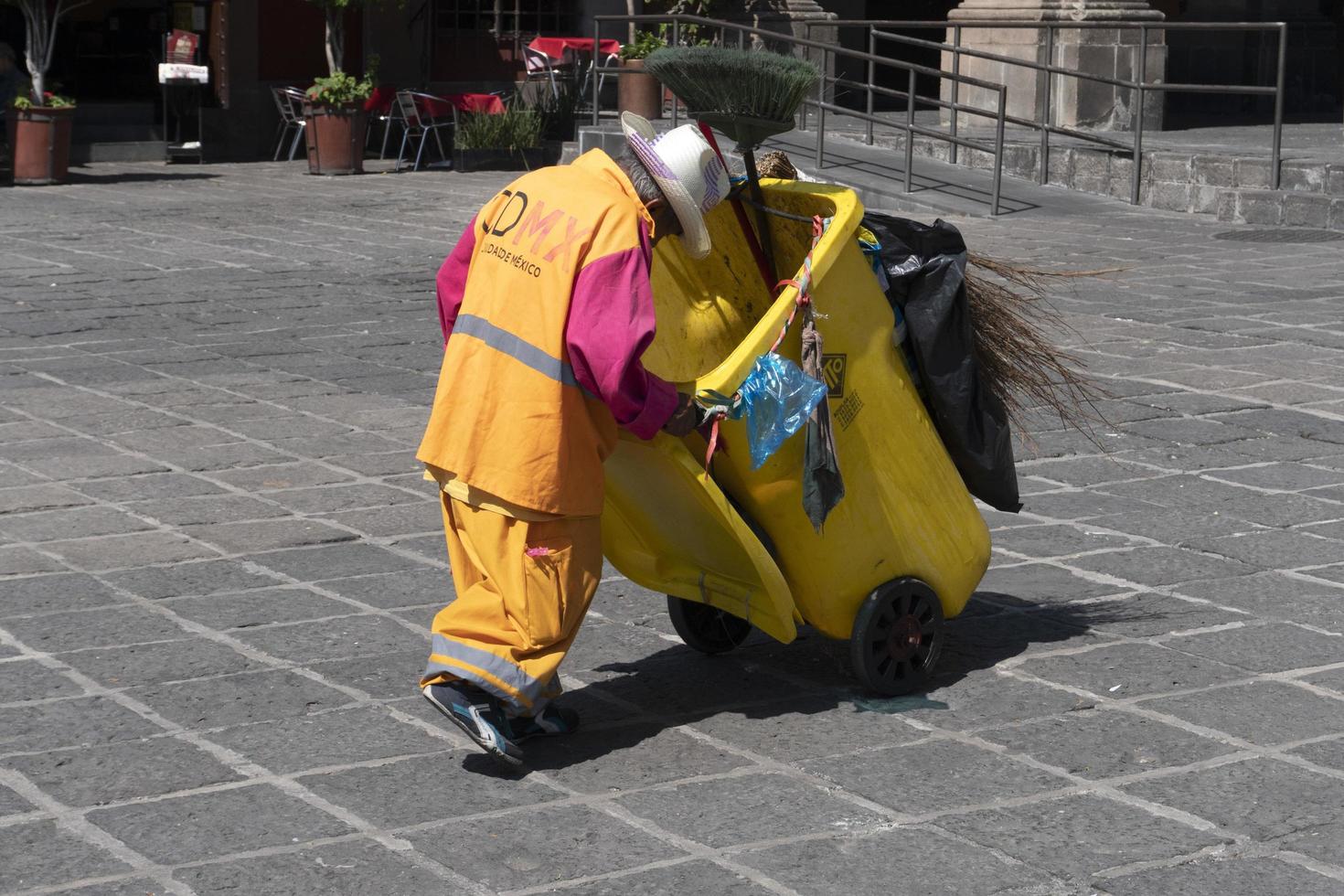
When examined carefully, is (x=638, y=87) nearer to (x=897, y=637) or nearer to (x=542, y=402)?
(x=897, y=637)

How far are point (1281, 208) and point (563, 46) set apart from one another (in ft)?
28.9

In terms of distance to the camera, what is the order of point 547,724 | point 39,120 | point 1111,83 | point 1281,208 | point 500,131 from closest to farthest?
point 547,724
point 1281,208
point 1111,83
point 39,120
point 500,131

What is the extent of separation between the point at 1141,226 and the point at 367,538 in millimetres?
9205

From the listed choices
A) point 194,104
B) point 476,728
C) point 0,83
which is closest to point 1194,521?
point 476,728

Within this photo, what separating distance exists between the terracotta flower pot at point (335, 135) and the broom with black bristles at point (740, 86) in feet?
46.9

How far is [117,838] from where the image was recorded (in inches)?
139

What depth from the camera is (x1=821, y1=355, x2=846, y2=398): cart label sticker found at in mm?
4258

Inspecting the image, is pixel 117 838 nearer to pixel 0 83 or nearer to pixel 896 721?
pixel 896 721

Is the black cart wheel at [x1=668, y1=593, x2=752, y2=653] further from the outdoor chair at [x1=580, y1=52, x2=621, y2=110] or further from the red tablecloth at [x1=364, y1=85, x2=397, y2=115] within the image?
the red tablecloth at [x1=364, y1=85, x2=397, y2=115]

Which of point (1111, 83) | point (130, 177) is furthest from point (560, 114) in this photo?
point (1111, 83)

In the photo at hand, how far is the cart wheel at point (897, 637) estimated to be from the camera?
170 inches

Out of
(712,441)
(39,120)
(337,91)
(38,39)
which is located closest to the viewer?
(712,441)

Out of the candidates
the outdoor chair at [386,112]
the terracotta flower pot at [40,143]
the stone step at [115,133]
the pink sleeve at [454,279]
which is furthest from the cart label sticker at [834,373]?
the stone step at [115,133]

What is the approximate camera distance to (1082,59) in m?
16.8
